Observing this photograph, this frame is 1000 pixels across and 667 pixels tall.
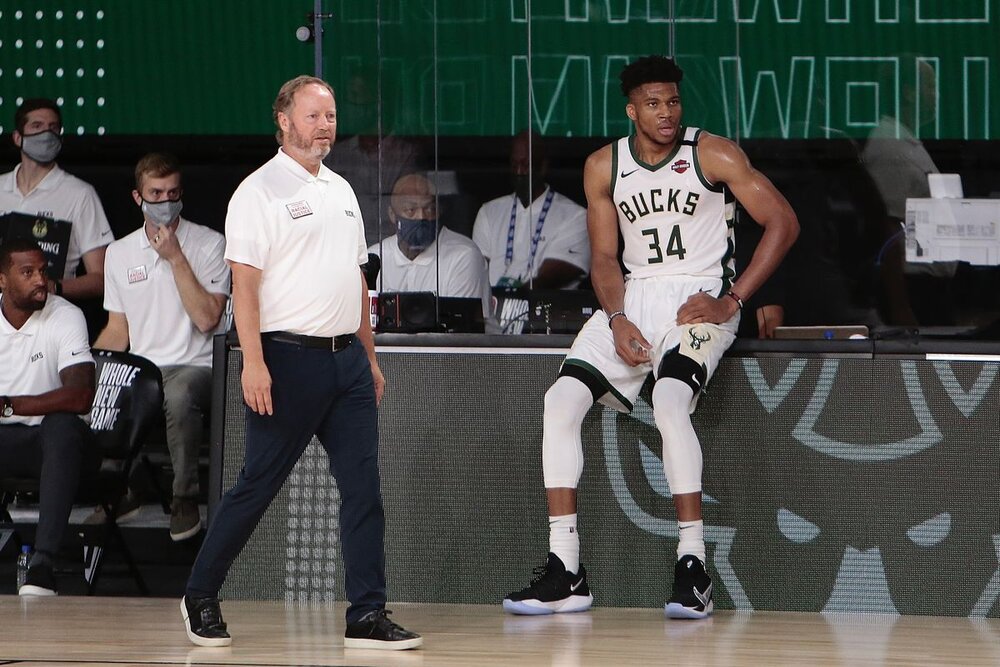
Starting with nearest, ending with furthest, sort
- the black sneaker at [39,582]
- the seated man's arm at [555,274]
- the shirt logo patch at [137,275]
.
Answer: the black sneaker at [39,582]
the seated man's arm at [555,274]
the shirt logo patch at [137,275]

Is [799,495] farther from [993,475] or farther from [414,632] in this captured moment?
[414,632]

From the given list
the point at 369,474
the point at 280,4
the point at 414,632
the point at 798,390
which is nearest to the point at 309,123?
the point at 369,474

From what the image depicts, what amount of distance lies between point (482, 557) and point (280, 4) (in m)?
4.17

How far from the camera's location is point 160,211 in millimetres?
6387

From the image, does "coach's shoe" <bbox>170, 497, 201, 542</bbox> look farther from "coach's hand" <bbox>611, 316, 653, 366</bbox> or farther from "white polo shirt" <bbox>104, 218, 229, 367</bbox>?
"coach's hand" <bbox>611, 316, 653, 366</bbox>

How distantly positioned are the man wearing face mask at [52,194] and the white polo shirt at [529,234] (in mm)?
1895

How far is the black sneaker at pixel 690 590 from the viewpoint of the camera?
4.47 metres

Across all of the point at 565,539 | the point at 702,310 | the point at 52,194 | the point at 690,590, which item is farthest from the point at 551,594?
the point at 52,194

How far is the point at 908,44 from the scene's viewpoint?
735 cm

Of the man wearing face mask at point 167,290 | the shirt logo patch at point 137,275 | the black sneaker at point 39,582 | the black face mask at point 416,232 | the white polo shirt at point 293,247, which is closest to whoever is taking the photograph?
the white polo shirt at point 293,247

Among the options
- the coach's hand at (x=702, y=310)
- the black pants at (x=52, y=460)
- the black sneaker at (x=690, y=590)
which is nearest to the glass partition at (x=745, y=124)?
the coach's hand at (x=702, y=310)

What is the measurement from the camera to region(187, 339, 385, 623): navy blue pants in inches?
154

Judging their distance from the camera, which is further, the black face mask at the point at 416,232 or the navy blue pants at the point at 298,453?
the black face mask at the point at 416,232

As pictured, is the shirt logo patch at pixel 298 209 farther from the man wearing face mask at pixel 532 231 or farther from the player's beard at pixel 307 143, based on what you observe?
the man wearing face mask at pixel 532 231
